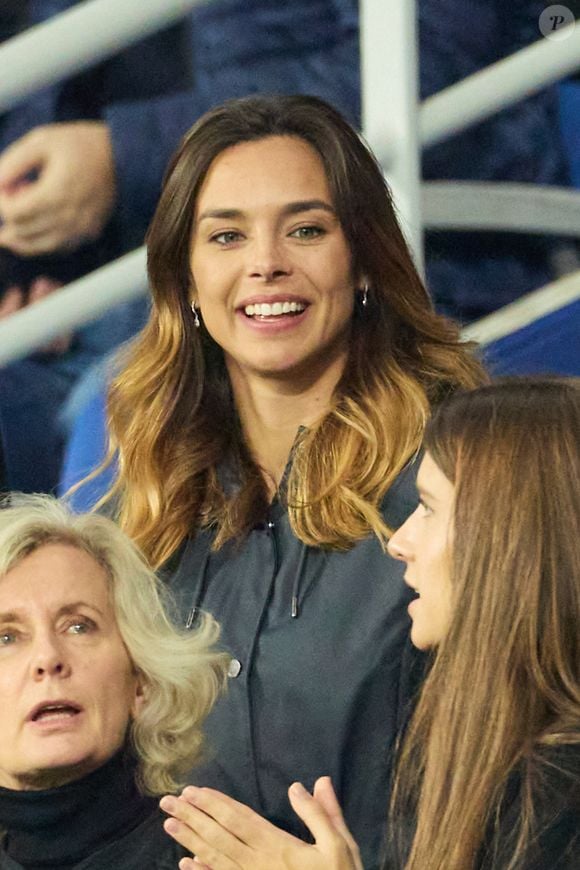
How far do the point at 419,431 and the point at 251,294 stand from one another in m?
0.19

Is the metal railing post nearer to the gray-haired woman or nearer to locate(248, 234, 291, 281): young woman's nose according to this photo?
locate(248, 234, 291, 281): young woman's nose

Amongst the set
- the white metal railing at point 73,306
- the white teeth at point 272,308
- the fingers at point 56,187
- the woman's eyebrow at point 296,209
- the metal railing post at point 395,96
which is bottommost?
the white teeth at point 272,308

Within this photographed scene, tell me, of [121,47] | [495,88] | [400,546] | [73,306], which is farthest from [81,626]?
[495,88]

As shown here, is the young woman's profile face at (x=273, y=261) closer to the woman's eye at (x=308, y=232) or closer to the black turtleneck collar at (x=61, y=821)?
the woman's eye at (x=308, y=232)

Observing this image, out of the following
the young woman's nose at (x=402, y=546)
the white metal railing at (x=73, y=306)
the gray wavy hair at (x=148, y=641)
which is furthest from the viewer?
the white metal railing at (x=73, y=306)

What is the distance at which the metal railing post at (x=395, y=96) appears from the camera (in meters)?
2.14

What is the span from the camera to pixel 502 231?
2.87 m

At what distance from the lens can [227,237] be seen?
Result: 6.12ft

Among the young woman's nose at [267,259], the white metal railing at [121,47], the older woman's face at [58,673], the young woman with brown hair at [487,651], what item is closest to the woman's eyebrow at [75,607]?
the older woman's face at [58,673]

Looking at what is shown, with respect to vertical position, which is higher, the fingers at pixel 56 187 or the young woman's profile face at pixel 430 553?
the fingers at pixel 56 187

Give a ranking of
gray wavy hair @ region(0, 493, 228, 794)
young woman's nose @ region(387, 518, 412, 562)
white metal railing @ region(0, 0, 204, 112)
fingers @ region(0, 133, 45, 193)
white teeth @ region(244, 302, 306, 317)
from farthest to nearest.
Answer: fingers @ region(0, 133, 45, 193) < white metal railing @ region(0, 0, 204, 112) < white teeth @ region(244, 302, 306, 317) < gray wavy hair @ region(0, 493, 228, 794) < young woman's nose @ region(387, 518, 412, 562)

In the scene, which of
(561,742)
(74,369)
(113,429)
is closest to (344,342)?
(113,429)

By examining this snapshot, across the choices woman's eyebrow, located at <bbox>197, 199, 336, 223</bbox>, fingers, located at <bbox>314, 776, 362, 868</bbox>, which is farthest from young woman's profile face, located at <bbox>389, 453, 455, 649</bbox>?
A: woman's eyebrow, located at <bbox>197, 199, 336, 223</bbox>

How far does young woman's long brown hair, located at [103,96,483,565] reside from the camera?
1.83 metres
